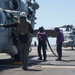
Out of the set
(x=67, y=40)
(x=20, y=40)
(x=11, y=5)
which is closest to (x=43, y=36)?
(x=11, y=5)

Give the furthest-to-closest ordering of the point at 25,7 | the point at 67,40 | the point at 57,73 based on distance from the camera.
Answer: the point at 67,40, the point at 25,7, the point at 57,73

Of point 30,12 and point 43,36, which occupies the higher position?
point 30,12

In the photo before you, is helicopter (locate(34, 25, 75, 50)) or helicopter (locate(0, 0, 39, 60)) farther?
helicopter (locate(34, 25, 75, 50))

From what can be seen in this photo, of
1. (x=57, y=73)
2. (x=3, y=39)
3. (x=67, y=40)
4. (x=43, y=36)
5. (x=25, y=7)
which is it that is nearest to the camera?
(x=57, y=73)

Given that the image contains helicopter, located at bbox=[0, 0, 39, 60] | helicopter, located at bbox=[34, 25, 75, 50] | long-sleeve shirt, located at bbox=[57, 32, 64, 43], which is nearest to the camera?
helicopter, located at bbox=[0, 0, 39, 60]

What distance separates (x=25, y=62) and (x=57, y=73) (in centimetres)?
173

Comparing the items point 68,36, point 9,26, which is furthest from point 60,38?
point 68,36

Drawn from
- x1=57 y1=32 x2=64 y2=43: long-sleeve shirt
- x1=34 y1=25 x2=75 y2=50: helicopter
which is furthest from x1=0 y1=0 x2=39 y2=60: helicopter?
x1=34 y1=25 x2=75 y2=50: helicopter

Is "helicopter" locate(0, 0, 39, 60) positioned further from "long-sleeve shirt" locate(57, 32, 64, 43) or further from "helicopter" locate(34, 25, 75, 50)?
"helicopter" locate(34, 25, 75, 50)

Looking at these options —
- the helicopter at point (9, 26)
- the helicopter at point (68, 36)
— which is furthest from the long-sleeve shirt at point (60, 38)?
the helicopter at point (68, 36)

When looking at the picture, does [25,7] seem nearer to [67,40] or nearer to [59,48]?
[59,48]

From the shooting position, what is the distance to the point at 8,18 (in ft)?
45.6

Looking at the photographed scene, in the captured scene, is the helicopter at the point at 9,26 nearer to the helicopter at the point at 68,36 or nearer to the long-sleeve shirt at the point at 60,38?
the long-sleeve shirt at the point at 60,38

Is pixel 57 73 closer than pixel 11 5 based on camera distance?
Yes
